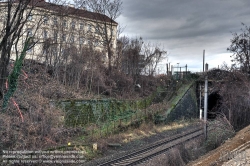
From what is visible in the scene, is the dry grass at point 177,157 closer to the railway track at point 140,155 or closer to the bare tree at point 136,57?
the railway track at point 140,155

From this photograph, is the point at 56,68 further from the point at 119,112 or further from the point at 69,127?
the point at 69,127

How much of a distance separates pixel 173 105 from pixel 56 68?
13564mm

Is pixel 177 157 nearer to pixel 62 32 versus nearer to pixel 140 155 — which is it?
pixel 140 155

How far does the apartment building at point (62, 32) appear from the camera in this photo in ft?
67.0

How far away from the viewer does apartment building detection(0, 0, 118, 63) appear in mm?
20422

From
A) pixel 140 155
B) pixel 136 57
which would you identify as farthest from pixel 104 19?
pixel 140 155

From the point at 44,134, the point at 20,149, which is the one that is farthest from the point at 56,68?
the point at 20,149

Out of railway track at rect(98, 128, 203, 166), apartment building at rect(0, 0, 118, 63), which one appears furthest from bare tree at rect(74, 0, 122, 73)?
railway track at rect(98, 128, 203, 166)

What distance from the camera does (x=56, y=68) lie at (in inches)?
1076

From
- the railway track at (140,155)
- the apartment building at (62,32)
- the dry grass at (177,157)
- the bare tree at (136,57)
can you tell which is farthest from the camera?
the bare tree at (136,57)

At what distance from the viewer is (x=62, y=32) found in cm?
3012

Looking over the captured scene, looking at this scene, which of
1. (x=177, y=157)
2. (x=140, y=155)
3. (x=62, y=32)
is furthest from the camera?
(x=62, y=32)

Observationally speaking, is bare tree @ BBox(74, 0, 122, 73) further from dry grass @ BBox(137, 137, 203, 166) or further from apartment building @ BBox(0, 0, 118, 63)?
dry grass @ BBox(137, 137, 203, 166)

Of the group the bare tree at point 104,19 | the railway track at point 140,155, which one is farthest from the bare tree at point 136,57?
the railway track at point 140,155
